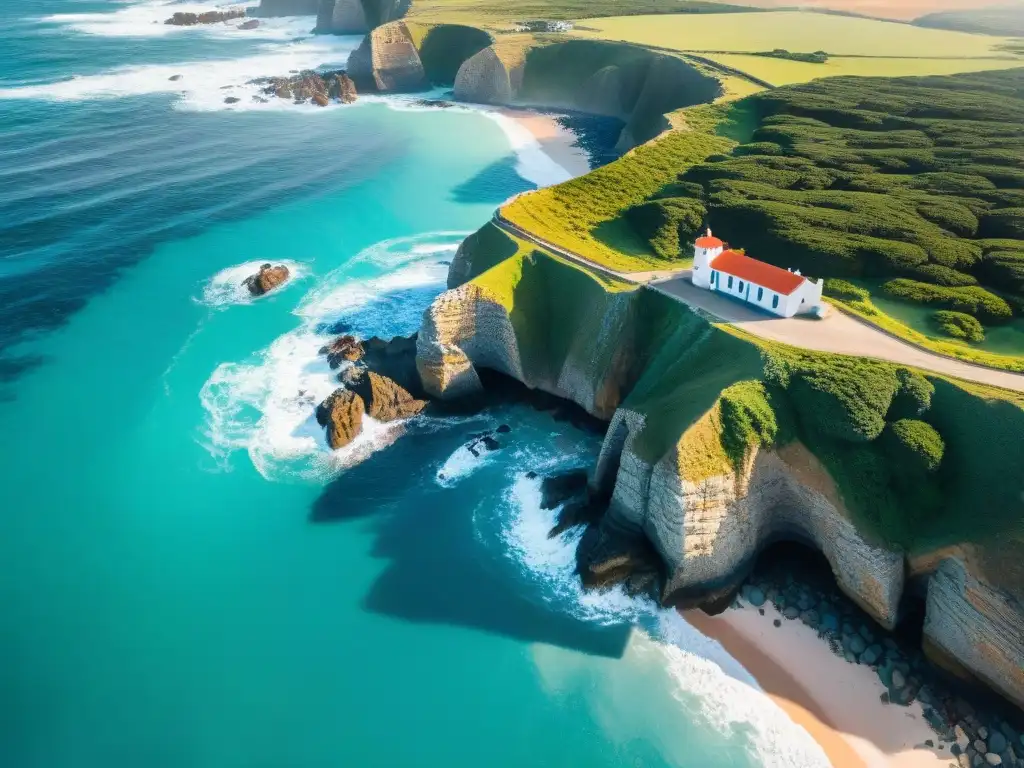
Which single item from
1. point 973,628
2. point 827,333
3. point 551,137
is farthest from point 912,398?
point 551,137

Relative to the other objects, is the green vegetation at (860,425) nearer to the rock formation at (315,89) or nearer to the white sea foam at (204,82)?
the white sea foam at (204,82)

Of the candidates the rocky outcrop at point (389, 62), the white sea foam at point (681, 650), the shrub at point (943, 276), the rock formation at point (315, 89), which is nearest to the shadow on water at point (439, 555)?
the white sea foam at point (681, 650)

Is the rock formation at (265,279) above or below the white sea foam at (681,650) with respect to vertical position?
below

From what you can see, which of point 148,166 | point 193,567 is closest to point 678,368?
point 193,567

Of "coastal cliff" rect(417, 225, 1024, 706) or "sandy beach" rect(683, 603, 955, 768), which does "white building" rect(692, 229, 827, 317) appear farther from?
"sandy beach" rect(683, 603, 955, 768)

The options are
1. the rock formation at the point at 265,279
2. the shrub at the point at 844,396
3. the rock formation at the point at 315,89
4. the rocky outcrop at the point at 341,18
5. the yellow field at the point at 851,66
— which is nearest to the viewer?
the shrub at the point at 844,396

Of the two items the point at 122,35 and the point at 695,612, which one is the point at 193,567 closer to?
the point at 695,612

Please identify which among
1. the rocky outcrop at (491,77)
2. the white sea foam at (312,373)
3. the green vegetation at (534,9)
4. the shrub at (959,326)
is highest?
the shrub at (959,326)
